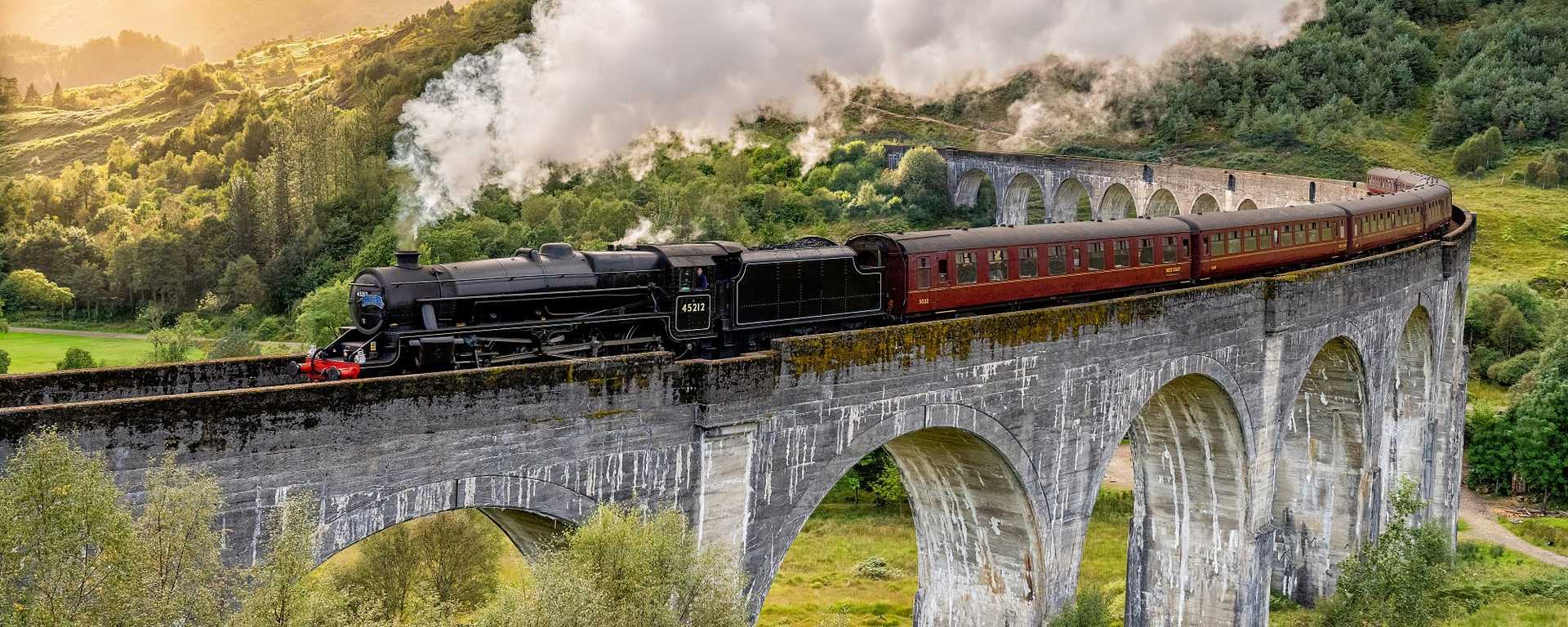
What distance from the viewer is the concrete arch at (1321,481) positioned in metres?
30.4

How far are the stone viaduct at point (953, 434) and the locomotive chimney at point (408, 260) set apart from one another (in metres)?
2.27

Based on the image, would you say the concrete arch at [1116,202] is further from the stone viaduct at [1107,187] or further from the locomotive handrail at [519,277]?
the locomotive handrail at [519,277]

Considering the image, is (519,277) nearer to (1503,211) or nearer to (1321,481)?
(1321,481)

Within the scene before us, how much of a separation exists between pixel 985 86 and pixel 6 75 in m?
91.2

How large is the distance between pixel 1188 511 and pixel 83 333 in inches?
1903

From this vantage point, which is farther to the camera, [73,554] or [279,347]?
Answer: [279,347]

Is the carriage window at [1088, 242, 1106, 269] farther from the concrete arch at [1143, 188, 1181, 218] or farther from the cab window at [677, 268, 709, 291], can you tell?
the concrete arch at [1143, 188, 1181, 218]

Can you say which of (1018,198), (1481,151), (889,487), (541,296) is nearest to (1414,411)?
(889,487)

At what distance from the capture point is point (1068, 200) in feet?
246

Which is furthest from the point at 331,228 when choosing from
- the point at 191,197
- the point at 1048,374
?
the point at 1048,374

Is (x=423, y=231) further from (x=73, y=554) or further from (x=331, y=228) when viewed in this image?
(x=73, y=554)

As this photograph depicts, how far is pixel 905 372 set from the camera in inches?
701

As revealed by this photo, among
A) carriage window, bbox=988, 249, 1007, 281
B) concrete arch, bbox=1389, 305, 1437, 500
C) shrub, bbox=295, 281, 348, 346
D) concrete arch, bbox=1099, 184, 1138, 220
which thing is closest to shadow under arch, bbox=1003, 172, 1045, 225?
concrete arch, bbox=1099, 184, 1138, 220

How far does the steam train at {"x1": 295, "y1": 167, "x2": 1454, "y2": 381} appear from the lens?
15.0m
